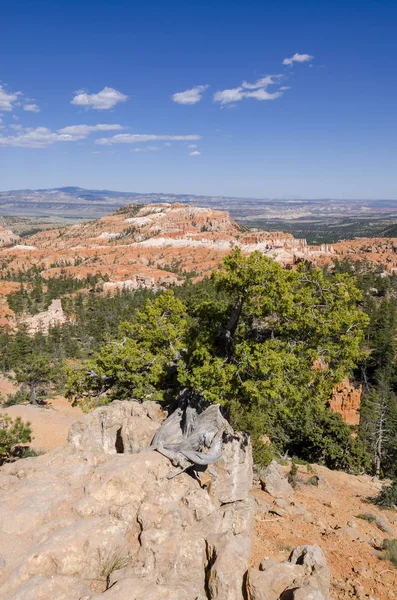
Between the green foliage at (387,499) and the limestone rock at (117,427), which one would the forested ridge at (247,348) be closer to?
the limestone rock at (117,427)

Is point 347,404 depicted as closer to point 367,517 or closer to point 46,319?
point 367,517

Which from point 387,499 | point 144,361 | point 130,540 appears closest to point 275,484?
point 387,499

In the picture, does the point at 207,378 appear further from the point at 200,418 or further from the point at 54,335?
the point at 54,335

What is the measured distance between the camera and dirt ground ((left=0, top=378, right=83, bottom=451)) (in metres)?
29.5

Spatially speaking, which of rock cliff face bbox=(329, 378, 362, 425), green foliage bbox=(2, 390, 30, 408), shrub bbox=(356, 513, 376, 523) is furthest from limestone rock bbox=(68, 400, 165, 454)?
green foliage bbox=(2, 390, 30, 408)

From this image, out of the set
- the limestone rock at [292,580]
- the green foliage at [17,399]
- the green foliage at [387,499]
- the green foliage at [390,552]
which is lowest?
the green foliage at [17,399]

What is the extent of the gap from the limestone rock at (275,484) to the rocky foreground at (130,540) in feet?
18.7

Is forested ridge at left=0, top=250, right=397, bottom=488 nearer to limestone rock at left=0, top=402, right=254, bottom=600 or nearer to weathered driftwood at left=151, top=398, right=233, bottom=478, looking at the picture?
weathered driftwood at left=151, top=398, right=233, bottom=478

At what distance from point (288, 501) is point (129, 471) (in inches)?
371

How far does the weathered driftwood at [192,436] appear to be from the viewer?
11945mm

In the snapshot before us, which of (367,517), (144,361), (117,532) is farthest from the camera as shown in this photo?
(144,361)

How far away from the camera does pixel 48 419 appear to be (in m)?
35.1

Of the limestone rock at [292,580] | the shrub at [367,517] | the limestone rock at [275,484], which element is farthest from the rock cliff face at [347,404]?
the limestone rock at [292,580]

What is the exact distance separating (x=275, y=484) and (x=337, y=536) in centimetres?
456
